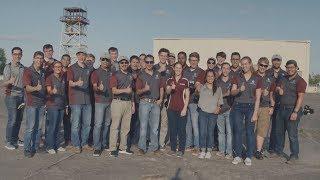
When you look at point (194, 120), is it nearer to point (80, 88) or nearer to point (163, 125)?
point (163, 125)

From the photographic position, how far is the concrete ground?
7242 mm

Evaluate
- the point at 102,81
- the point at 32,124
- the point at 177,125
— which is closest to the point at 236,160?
the point at 177,125

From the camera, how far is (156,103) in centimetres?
910

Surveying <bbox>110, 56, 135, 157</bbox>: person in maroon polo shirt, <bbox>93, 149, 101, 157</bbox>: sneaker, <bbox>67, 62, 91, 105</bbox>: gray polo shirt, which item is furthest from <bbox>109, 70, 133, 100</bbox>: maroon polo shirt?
<bbox>93, 149, 101, 157</bbox>: sneaker

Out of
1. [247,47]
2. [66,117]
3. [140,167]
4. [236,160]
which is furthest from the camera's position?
[247,47]

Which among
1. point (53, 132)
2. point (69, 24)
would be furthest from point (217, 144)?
point (69, 24)

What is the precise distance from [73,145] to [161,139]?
76.5 inches

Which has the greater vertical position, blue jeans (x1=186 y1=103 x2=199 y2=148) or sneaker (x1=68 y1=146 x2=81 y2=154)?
blue jeans (x1=186 y1=103 x2=199 y2=148)

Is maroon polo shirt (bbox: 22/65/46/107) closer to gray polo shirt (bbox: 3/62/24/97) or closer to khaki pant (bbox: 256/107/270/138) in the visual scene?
gray polo shirt (bbox: 3/62/24/97)

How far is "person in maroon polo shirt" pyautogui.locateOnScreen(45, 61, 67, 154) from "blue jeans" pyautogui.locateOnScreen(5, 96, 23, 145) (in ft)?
2.67

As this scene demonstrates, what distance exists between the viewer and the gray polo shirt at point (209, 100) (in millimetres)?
8906

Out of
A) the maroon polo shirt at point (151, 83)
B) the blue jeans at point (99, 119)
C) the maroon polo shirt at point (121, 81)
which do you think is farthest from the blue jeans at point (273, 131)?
the blue jeans at point (99, 119)

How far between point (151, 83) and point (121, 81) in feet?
2.23

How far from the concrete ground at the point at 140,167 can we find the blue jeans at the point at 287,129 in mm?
375
